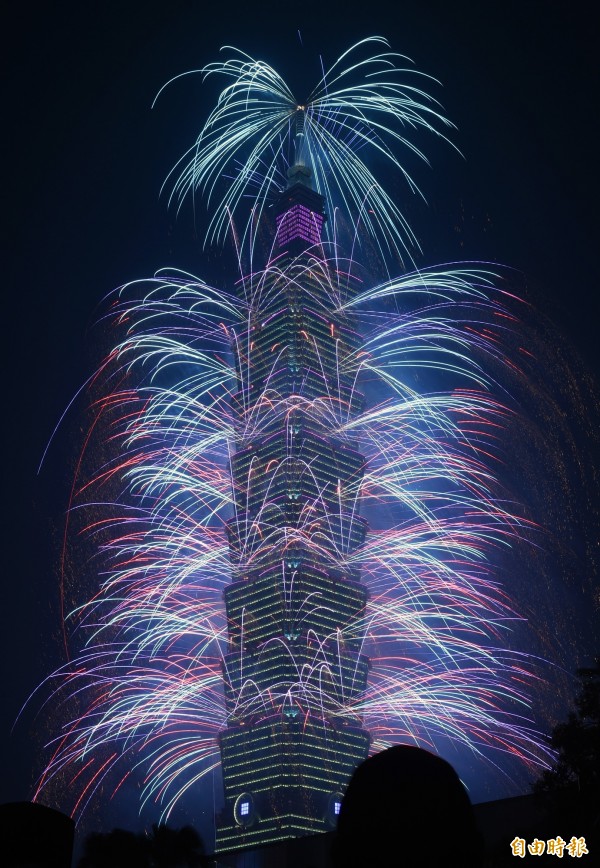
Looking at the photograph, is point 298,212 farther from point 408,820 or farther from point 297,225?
point 408,820

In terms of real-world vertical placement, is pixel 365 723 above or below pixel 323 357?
below

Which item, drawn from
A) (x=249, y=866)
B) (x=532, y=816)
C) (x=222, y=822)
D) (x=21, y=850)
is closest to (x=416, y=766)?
(x=21, y=850)

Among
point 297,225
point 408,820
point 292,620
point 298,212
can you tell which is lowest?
point 408,820

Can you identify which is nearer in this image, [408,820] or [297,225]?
[408,820]

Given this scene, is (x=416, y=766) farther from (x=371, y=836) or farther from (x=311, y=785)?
(x=311, y=785)

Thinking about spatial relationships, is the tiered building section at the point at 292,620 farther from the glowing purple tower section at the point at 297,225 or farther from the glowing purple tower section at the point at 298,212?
the glowing purple tower section at the point at 298,212

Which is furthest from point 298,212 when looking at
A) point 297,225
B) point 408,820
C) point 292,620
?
point 408,820

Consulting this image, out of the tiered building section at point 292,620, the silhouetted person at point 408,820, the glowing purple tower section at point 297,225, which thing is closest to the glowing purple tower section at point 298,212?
the glowing purple tower section at point 297,225
